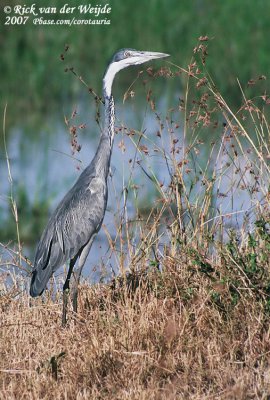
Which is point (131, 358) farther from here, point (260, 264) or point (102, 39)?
point (102, 39)

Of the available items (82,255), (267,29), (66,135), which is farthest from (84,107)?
(82,255)

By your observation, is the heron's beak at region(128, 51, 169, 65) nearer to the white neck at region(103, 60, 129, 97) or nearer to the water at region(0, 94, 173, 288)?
the white neck at region(103, 60, 129, 97)

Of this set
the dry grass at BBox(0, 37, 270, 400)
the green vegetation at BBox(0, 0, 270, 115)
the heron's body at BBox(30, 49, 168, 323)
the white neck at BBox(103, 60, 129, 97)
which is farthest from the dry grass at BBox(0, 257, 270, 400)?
the green vegetation at BBox(0, 0, 270, 115)

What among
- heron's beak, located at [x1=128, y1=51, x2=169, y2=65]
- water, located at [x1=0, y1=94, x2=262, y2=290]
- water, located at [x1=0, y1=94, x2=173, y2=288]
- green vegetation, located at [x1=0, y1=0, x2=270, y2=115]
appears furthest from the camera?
green vegetation, located at [x1=0, y1=0, x2=270, y2=115]

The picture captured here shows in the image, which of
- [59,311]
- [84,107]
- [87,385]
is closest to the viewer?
[87,385]

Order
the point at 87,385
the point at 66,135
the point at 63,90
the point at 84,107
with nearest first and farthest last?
the point at 87,385 < the point at 66,135 < the point at 84,107 < the point at 63,90

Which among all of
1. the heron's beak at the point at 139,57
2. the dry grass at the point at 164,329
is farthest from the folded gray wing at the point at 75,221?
the heron's beak at the point at 139,57

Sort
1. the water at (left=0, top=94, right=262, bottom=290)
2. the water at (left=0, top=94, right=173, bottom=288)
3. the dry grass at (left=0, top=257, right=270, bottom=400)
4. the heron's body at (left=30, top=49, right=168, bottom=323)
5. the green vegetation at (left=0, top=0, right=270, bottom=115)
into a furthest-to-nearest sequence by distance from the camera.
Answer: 1. the green vegetation at (left=0, top=0, right=270, bottom=115)
2. the water at (left=0, top=94, right=173, bottom=288)
3. the water at (left=0, top=94, right=262, bottom=290)
4. the heron's body at (left=30, top=49, right=168, bottom=323)
5. the dry grass at (left=0, top=257, right=270, bottom=400)

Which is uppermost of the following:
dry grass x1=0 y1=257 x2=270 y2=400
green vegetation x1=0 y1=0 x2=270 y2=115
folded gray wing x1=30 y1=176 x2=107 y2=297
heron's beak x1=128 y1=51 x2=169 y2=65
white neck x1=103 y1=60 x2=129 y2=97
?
green vegetation x1=0 y1=0 x2=270 y2=115

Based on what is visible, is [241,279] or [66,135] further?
[66,135]

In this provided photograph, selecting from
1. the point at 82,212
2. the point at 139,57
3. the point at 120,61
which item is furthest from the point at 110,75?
the point at 82,212

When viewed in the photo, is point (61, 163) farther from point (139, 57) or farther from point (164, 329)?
point (164, 329)

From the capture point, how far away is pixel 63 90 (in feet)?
41.5

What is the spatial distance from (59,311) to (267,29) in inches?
345
